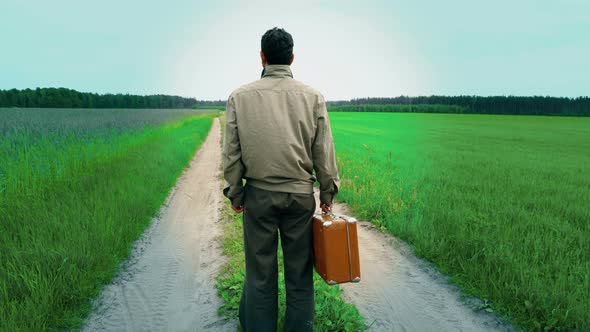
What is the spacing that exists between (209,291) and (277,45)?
2.74 metres

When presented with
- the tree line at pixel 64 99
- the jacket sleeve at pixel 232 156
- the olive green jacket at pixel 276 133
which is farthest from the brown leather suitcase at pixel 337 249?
the tree line at pixel 64 99

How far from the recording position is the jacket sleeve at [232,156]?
2520 millimetres

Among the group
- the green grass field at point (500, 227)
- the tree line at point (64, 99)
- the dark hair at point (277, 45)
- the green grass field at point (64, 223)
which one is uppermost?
the tree line at point (64, 99)

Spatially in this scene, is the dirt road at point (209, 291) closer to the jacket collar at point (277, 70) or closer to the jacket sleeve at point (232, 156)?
the jacket sleeve at point (232, 156)

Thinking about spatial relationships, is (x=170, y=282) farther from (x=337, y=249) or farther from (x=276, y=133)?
(x=276, y=133)

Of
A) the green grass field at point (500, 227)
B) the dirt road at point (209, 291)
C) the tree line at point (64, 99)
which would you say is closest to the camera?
the dirt road at point (209, 291)

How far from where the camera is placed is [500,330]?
3.30 m

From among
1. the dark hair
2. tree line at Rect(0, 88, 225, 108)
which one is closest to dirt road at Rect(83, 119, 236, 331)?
the dark hair

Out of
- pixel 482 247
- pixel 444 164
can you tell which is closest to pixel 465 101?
pixel 444 164

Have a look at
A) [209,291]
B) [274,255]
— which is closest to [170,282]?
[209,291]

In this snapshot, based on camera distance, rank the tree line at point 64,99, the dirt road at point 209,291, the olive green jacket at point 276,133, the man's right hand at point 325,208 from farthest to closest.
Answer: the tree line at point 64,99 < the dirt road at point 209,291 < the man's right hand at point 325,208 < the olive green jacket at point 276,133

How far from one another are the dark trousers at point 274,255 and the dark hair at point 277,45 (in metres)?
0.93

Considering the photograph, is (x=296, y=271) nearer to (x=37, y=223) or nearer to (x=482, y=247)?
(x=482, y=247)

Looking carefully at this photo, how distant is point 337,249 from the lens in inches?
101
